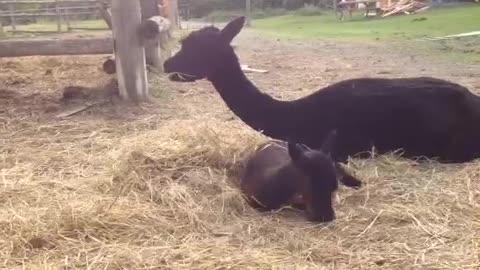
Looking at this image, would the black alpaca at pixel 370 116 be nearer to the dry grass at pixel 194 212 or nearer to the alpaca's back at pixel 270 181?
the dry grass at pixel 194 212

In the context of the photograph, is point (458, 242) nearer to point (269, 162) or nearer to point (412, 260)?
point (412, 260)

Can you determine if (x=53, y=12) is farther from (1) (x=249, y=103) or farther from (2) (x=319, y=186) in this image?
(2) (x=319, y=186)

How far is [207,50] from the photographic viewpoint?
16.2ft

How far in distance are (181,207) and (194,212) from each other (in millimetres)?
100

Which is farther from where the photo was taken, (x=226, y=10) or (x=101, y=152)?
(x=226, y=10)

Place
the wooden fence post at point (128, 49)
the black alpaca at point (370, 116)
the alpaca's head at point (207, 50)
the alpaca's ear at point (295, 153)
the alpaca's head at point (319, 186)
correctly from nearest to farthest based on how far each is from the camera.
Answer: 1. the alpaca's head at point (319, 186)
2. the alpaca's ear at point (295, 153)
3. the black alpaca at point (370, 116)
4. the alpaca's head at point (207, 50)
5. the wooden fence post at point (128, 49)

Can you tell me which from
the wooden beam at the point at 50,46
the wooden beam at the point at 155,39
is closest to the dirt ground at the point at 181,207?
the wooden beam at the point at 155,39

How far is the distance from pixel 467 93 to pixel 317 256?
236cm

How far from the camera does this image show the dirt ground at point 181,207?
10.1ft

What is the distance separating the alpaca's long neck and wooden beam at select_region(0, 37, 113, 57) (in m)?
2.54

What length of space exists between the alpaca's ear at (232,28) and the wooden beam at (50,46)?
2.54 m

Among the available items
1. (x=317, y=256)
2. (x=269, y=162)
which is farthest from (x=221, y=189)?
(x=317, y=256)

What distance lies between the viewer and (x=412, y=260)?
3.05m

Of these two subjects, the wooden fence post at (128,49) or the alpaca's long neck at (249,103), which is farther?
the wooden fence post at (128,49)
